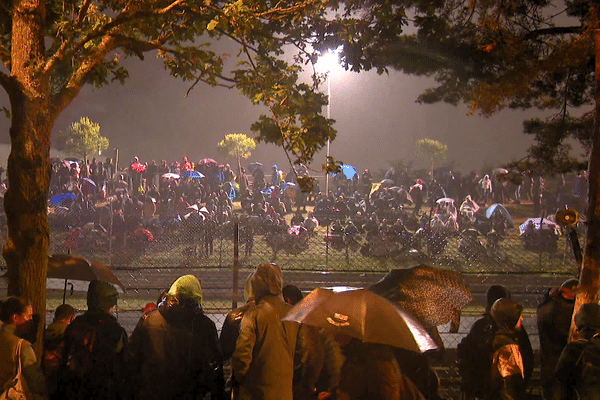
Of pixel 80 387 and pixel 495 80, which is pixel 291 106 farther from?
pixel 80 387

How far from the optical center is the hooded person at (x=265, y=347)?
3756mm

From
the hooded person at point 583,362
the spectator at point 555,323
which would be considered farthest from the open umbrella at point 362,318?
the spectator at point 555,323

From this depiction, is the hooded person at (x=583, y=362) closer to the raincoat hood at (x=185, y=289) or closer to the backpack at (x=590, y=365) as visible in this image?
the backpack at (x=590, y=365)

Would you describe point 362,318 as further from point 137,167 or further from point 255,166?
point 255,166

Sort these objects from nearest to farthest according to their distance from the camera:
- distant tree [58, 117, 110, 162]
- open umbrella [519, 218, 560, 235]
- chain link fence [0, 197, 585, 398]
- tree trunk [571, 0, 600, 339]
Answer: tree trunk [571, 0, 600, 339] < chain link fence [0, 197, 585, 398] < open umbrella [519, 218, 560, 235] < distant tree [58, 117, 110, 162]

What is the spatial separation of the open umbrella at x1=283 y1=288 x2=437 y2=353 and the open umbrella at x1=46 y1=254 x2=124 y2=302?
269 centimetres

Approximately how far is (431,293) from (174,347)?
2.09 meters

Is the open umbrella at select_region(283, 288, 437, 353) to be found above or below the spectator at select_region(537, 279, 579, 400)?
above

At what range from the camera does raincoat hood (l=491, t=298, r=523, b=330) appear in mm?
4312

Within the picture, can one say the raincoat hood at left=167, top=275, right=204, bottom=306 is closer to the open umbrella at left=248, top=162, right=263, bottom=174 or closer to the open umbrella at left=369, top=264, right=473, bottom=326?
the open umbrella at left=369, top=264, right=473, bottom=326

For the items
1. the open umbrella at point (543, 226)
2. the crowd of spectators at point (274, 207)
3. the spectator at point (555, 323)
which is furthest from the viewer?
the open umbrella at point (543, 226)

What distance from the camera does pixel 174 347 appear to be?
4230 millimetres

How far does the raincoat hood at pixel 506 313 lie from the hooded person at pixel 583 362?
426mm

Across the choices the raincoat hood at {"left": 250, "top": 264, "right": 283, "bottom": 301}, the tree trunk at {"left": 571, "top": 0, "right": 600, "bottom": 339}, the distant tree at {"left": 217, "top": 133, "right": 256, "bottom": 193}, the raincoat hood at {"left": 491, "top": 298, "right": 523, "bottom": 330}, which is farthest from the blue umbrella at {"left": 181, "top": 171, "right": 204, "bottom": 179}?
the raincoat hood at {"left": 491, "top": 298, "right": 523, "bottom": 330}
